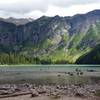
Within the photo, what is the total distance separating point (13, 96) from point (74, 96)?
33.7ft

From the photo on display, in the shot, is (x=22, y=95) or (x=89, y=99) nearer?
(x=89, y=99)

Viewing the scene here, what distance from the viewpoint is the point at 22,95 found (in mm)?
56656

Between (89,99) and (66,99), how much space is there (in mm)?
3596

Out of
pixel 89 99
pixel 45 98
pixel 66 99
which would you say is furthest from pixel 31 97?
pixel 89 99

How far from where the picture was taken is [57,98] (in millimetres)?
52156

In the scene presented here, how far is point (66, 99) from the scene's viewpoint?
167 ft

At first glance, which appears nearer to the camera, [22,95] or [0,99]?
[0,99]

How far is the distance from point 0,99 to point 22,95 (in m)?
6.69

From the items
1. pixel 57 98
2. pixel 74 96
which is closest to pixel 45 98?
pixel 57 98

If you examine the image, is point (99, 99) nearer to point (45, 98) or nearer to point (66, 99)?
point (66, 99)

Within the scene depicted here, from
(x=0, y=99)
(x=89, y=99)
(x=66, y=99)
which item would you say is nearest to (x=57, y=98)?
(x=66, y=99)

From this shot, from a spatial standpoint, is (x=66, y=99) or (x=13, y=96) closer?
(x=66, y=99)

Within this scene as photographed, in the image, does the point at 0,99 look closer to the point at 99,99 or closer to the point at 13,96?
the point at 13,96

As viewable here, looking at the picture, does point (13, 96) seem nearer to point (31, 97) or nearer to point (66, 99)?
point (31, 97)
